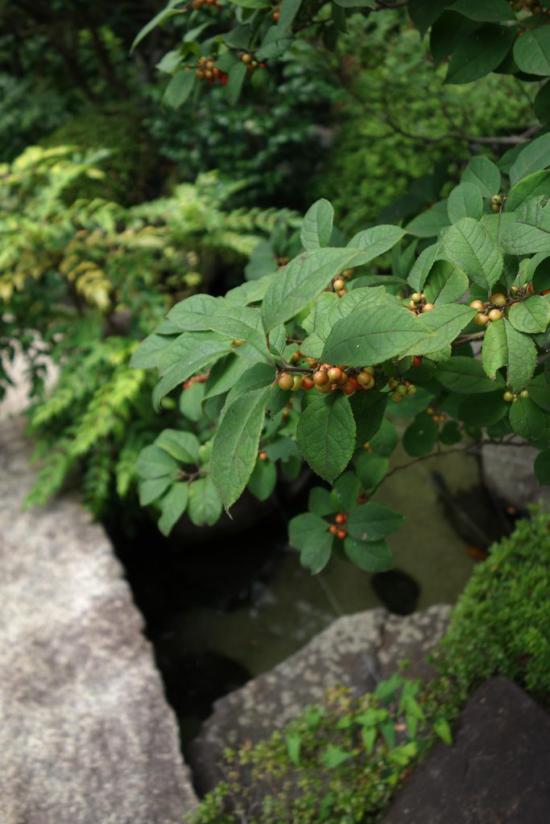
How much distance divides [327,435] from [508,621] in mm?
1522

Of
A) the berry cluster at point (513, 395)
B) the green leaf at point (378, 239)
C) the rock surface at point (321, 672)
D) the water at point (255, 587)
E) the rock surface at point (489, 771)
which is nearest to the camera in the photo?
the green leaf at point (378, 239)

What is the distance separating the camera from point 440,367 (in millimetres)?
1104

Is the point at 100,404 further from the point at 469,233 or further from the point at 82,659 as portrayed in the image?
the point at 469,233

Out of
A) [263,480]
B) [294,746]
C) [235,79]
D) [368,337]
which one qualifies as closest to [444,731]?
[294,746]

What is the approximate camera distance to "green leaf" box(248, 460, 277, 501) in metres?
1.49

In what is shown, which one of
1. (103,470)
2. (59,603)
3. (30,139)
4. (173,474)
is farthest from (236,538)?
(30,139)

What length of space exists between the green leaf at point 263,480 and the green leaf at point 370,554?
187mm

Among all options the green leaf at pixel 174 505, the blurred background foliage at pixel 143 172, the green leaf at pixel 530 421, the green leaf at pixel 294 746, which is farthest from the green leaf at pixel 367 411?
the green leaf at pixel 294 746

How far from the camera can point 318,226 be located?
1.19 m

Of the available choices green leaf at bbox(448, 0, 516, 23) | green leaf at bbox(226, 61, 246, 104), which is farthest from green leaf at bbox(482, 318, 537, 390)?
green leaf at bbox(226, 61, 246, 104)

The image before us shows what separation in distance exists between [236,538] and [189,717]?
0.94m

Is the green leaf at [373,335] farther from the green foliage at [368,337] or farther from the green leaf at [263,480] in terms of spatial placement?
the green leaf at [263,480]

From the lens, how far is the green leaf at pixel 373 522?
145cm

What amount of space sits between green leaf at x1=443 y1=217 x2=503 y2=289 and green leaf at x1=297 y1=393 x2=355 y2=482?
0.88ft
